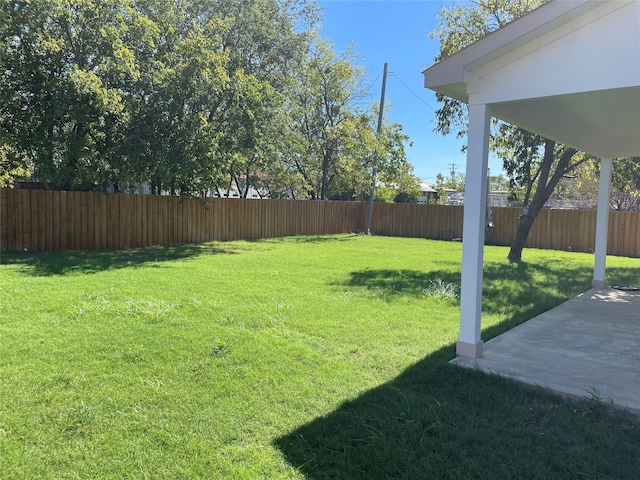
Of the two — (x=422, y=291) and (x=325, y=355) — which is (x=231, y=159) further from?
(x=325, y=355)

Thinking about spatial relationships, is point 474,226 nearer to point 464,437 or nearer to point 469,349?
point 469,349

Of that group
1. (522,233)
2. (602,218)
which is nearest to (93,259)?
(602,218)

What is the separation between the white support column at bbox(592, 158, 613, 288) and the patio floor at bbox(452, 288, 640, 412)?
1954 millimetres

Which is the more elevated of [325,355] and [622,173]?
[622,173]

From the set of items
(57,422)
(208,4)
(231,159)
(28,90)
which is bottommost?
(57,422)

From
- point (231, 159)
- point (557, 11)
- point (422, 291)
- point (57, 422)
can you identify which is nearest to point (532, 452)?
point (57, 422)

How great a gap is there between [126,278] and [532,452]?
6647 millimetres

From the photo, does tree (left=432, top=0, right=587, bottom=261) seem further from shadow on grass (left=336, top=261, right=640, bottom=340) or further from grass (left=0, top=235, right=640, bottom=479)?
grass (left=0, top=235, right=640, bottom=479)

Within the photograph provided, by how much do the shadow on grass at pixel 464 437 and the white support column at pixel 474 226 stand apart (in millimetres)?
684

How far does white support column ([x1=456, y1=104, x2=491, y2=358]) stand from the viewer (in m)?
4.05

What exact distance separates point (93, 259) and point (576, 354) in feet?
29.8

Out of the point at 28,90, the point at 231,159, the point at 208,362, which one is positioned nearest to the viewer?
the point at 208,362

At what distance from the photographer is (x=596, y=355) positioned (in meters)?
4.29

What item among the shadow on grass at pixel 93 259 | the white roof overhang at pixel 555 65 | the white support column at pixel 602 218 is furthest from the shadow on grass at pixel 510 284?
the shadow on grass at pixel 93 259
